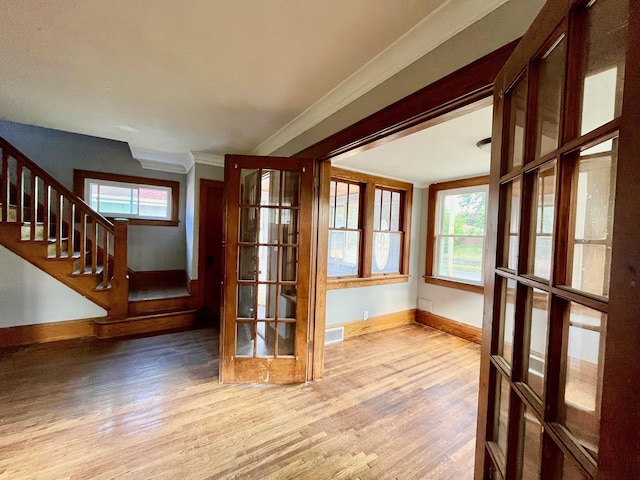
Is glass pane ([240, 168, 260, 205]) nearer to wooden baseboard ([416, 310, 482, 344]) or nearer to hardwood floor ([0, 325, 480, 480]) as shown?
hardwood floor ([0, 325, 480, 480])

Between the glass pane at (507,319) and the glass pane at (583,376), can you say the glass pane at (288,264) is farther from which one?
the glass pane at (583,376)

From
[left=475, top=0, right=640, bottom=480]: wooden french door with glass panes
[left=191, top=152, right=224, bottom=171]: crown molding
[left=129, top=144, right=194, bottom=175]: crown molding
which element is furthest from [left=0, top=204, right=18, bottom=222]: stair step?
[left=475, top=0, right=640, bottom=480]: wooden french door with glass panes

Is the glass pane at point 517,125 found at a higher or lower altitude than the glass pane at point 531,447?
higher

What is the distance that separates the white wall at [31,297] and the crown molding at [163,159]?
74.2 inches

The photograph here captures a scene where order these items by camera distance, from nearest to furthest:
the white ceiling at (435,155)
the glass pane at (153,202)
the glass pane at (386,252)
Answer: the white ceiling at (435,155) → the glass pane at (386,252) → the glass pane at (153,202)

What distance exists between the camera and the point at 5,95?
2.24 metres

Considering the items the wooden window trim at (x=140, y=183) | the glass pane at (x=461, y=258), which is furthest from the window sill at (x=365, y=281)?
the wooden window trim at (x=140, y=183)

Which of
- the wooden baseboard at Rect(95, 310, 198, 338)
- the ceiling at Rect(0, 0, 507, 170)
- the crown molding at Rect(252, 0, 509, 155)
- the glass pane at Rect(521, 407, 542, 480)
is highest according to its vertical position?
the ceiling at Rect(0, 0, 507, 170)

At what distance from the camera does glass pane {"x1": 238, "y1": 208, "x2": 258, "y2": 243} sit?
2424 millimetres

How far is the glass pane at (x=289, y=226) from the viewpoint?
8.11 ft

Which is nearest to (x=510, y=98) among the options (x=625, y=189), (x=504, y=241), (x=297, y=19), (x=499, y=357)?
(x=504, y=241)

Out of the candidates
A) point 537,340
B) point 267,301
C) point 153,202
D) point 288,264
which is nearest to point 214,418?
point 267,301

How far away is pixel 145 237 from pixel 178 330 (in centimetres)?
198

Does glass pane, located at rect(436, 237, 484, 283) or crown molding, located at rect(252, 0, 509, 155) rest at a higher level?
crown molding, located at rect(252, 0, 509, 155)
